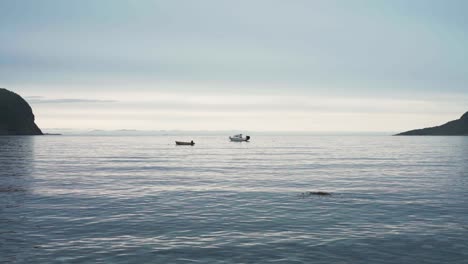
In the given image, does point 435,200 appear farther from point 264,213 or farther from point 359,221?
point 264,213

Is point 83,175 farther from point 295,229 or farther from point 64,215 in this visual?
point 295,229

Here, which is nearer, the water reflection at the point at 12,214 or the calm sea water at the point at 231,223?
the calm sea water at the point at 231,223

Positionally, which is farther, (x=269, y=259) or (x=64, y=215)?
(x=64, y=215)

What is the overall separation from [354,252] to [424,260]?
2390 mm

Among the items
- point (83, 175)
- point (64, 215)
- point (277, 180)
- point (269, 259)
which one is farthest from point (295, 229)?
point (83, 175)

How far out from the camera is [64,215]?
22.2 metres

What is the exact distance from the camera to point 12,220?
815 inches

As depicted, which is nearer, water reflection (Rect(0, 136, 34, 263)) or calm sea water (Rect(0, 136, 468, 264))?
calm sea water (Rect(0, 136, 468, 264))

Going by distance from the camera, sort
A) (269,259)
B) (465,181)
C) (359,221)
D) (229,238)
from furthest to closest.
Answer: (465,181) → (359,221) → (229,238) → (269,259)

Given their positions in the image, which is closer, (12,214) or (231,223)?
(231,223)

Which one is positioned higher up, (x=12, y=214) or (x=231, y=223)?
(x=12, y=214)

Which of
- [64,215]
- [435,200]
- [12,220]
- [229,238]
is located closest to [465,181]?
[435,200]

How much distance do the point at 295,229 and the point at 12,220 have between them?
14.3 metres

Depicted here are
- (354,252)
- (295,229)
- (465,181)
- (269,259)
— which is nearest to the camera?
(269,259)
